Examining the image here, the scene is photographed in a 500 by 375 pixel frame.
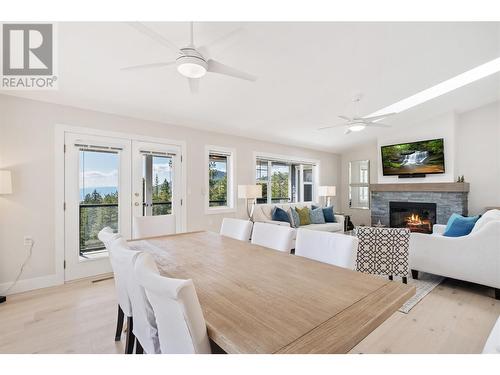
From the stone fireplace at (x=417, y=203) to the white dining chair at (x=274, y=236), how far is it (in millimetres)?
4891

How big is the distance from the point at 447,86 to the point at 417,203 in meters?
2.61

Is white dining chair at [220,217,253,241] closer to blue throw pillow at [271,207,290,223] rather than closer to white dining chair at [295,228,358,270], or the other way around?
white dining chair at [295,228,358,270]

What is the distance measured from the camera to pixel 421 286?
2.95 m

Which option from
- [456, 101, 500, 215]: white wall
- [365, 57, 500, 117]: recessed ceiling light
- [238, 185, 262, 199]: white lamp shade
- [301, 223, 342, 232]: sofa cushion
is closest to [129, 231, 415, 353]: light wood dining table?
[238, 185, 262, 199]: white lamp shade

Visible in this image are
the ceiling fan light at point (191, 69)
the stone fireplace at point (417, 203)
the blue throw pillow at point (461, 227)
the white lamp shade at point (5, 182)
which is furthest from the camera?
the stone fireplace at point (417, 203)

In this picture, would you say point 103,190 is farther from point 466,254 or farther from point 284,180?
point 466,254

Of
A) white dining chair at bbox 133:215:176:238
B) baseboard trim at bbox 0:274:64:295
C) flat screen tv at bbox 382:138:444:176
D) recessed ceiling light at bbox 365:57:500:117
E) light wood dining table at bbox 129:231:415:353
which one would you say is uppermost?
recessed ceiling light at bbox 365:57:500:117

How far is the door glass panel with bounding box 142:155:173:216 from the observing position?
152 inches

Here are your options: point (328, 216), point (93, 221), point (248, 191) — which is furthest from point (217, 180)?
point (328, 216)

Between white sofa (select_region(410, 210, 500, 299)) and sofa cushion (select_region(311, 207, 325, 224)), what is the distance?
2198 millimetres

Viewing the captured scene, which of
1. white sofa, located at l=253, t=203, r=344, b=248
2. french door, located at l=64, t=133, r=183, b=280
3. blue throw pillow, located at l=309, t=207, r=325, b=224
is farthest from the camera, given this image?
blue throw pillow, located at l=309, t=207, r=325, b=224

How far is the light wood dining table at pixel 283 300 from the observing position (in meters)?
0.79

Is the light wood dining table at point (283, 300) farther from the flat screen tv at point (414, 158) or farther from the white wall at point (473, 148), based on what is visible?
the white wall at point (473, 148)

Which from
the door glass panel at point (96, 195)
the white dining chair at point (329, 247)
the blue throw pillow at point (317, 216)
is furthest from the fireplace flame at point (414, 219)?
the door glass panel at point (96, 195)
